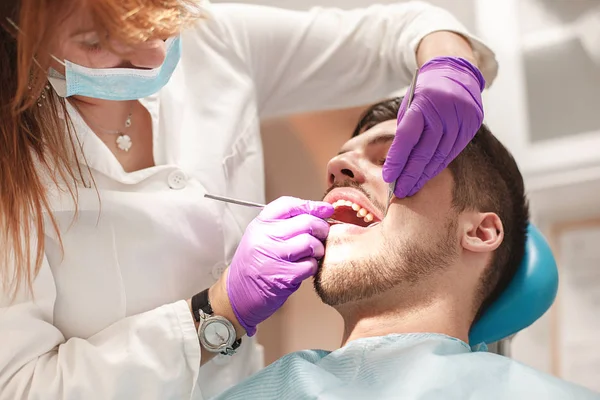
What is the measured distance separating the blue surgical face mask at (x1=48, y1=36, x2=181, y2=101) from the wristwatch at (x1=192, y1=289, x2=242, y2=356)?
485 millimetres

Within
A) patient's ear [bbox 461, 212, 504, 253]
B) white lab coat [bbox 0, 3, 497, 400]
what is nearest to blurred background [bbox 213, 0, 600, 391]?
white lab coat [bbox 0, 3, 497, 400]

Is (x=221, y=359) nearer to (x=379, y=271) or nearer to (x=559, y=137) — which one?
(x=379, y=271)

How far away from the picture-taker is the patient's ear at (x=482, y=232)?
1.48 m

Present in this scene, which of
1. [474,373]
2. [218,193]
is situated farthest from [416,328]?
[218,193]

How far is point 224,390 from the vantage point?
1.56 meters

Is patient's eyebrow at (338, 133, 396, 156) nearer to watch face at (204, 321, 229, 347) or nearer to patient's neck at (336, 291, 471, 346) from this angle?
patient's neck at (336, 291, 471, 346)

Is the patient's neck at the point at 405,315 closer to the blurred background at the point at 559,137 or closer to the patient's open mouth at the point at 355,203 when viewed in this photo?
the patient's open mouth at the point at 355,203

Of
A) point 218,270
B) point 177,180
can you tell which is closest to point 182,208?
point 177,180

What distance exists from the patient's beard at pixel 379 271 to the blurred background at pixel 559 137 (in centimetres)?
80

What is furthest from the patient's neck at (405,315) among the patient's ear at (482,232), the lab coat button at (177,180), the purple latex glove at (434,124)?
the lab coat button at (177,180)

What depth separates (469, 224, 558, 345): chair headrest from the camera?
1598 mm

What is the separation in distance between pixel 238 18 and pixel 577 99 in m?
1.12

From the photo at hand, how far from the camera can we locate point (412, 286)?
1438 millimetres

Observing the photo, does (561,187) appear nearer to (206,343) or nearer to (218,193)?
(218,193)
